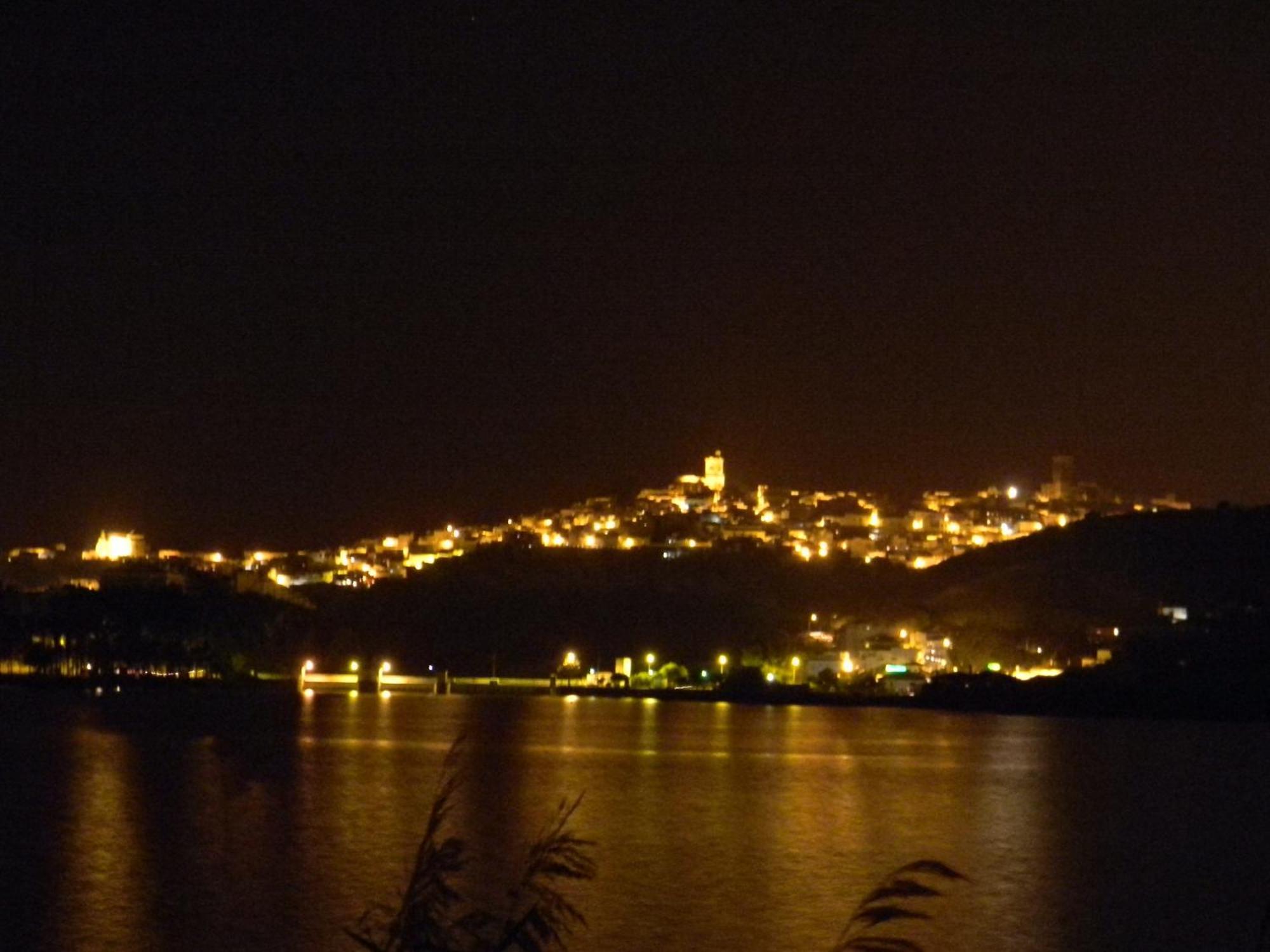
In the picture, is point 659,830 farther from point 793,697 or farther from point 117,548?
point 117,548

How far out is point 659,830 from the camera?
25047 mm

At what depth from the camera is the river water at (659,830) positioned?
17688mm

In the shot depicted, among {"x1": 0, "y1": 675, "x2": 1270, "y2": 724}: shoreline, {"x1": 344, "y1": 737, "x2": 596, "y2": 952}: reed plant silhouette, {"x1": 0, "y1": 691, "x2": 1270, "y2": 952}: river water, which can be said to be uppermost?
{"x1": 0, "y1": 675, "x2": 1270, "y2": 724}: shoreline

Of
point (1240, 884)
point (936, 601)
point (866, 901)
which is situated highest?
point (936, 601)

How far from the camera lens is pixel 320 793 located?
2862cm

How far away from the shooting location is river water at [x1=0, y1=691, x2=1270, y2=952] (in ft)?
58.0

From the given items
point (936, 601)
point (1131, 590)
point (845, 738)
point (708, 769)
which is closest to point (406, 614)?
point (936, 601)

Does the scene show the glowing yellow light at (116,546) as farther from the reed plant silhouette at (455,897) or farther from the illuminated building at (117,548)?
the reed plant silhouette at (455,897)

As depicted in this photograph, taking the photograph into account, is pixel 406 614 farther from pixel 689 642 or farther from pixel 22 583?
pixel 22 583

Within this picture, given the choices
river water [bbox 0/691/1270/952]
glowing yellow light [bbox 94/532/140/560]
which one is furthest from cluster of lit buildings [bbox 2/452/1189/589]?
river water [bbox 0/691/1270/952]

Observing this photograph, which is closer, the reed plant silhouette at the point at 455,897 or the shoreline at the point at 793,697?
the reed plant silhouette at the point at 455,897

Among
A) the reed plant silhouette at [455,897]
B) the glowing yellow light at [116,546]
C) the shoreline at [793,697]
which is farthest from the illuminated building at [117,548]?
the reed plant silhouette at [455,897]

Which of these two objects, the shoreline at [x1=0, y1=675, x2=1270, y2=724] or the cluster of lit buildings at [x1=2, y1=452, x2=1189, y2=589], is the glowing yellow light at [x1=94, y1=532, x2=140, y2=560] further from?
the shoreline at [x1=0, y1=675, x2=1270, y2=724]

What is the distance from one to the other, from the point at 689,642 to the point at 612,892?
6687 cm
